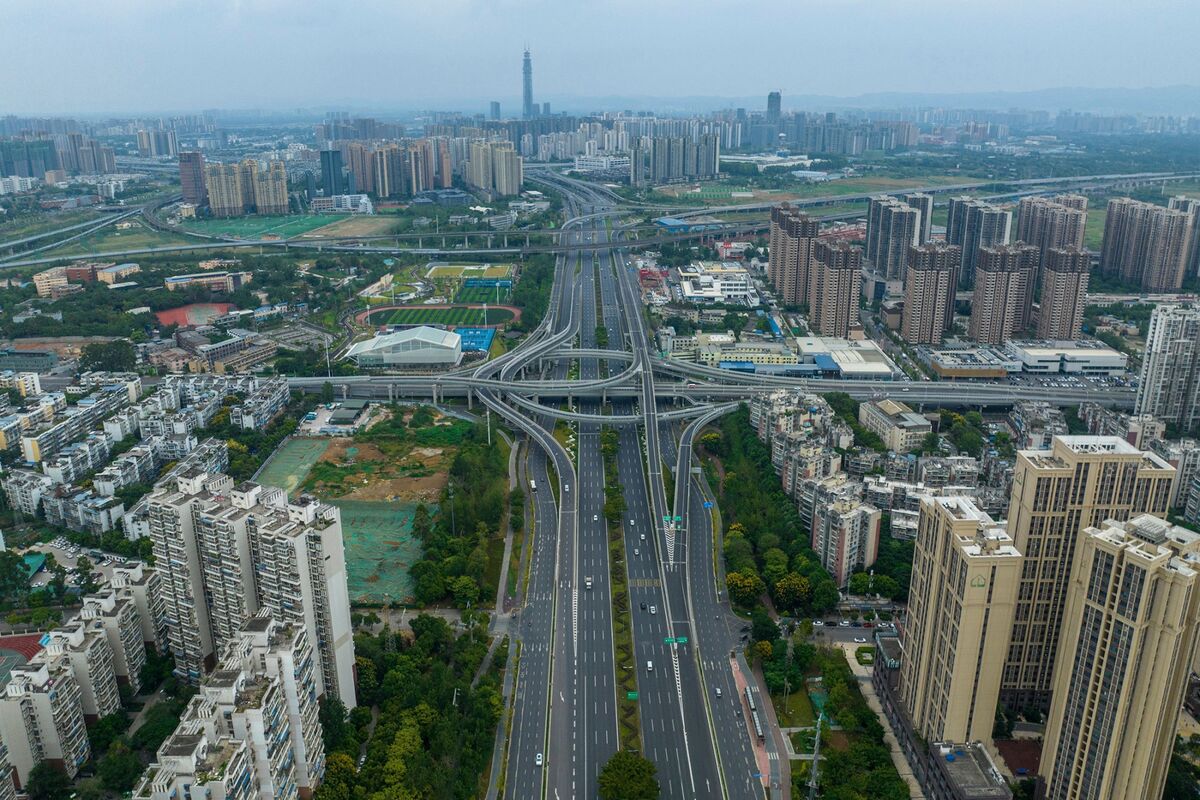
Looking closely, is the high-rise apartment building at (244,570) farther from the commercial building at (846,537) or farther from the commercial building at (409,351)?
the commercial building at (409,351)

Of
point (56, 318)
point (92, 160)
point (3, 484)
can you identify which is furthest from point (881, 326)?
point (92, 160)

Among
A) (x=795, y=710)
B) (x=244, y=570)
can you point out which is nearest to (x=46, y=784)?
(x=244, y=570)

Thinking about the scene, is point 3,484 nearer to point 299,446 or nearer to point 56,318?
point 299,446

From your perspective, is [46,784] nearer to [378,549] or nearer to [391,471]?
[378,549]

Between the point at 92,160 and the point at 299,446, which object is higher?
the point at 92,160

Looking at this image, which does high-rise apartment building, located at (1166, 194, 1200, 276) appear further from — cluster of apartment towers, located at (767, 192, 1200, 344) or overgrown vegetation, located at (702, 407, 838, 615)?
overgrown vegetation, located at (702, 407, 838, 615)
